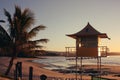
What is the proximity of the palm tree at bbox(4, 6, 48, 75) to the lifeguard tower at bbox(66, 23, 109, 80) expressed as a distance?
232 inches

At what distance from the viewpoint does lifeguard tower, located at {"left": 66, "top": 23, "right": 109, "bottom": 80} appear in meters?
30.6

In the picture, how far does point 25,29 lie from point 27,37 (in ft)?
3.37

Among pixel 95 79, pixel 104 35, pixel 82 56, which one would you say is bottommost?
pixel 95 79

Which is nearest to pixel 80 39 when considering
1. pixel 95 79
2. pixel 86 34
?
pixel 86 34

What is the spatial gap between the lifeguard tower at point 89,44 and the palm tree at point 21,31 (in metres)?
5.90

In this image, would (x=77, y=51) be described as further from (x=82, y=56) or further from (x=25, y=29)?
(x=25, y=29)

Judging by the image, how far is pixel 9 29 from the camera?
116 ft

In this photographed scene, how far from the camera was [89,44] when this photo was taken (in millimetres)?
31219

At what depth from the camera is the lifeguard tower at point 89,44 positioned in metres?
30.6

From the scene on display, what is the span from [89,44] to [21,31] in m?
8.76

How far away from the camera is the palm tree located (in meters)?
35.0

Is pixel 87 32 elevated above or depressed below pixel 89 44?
above

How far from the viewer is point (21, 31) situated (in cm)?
3531

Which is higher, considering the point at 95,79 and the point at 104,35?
the point at 104,35
